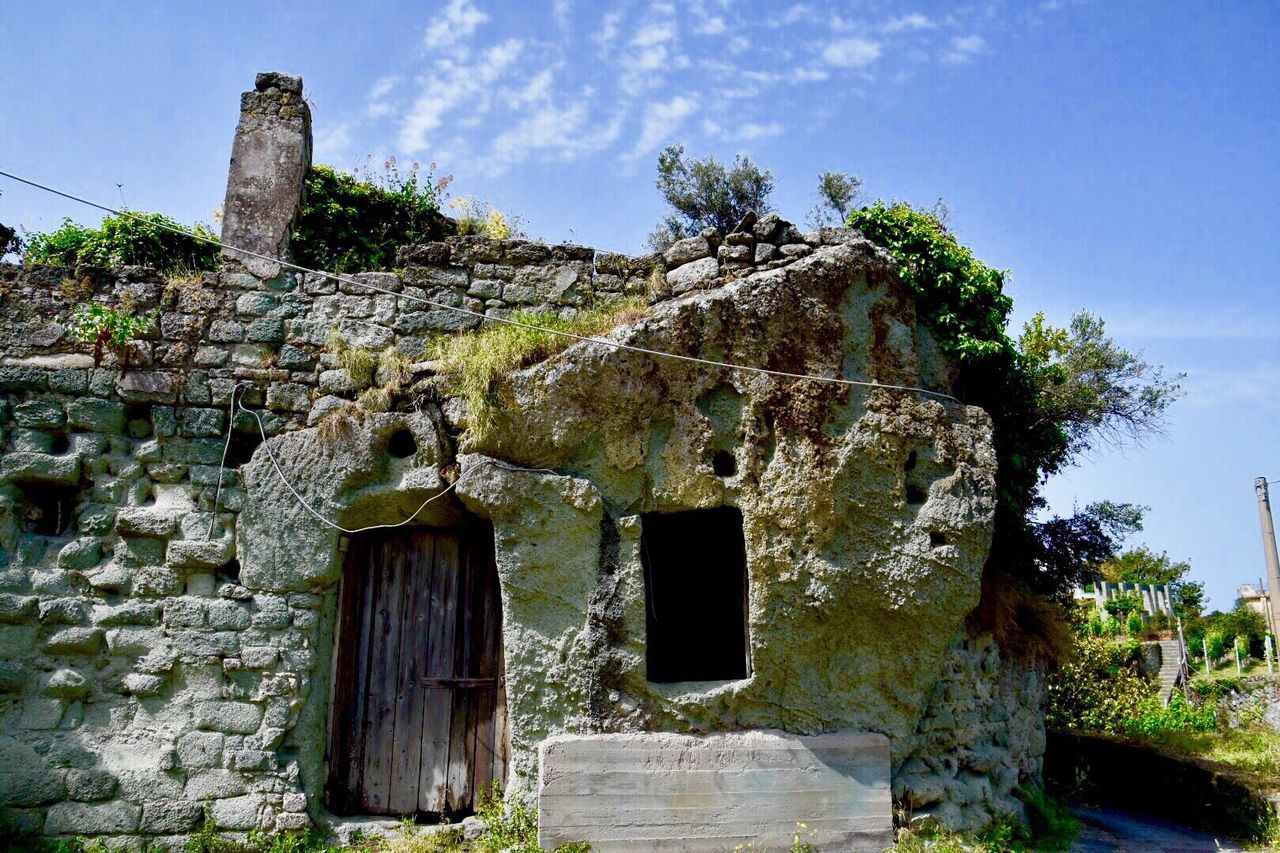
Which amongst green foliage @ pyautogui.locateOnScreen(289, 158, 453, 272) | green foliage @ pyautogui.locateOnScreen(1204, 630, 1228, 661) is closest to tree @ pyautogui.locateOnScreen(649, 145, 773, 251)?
green foliage @ pyautogui.locateOnScreen(289, 158, 453, 272)

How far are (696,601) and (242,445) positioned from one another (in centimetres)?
Result: 396

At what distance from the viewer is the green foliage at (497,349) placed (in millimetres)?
6020

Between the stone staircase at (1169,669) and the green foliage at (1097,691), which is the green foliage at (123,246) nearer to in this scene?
the green foliage at (1097,691)

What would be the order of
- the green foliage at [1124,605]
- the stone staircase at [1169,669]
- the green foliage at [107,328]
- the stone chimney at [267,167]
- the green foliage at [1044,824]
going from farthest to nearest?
the green foliage at [1124,605] → the stone staircase at [1169,669] → the stone chimney at [267,167] → the green foliage at [1044,824] → the green foliage at [107,328]

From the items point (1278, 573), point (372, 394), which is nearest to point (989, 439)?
point (372, 394)

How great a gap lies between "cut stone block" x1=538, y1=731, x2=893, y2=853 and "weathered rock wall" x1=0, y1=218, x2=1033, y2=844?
0.15 metres

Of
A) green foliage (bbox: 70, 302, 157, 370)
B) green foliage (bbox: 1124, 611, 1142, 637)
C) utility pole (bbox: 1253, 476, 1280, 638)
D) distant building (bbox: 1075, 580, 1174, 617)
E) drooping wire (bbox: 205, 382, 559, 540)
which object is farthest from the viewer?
distant building (bbox: 1075, 580, 1174, 617)

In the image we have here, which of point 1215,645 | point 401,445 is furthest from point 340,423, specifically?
point 1215,645

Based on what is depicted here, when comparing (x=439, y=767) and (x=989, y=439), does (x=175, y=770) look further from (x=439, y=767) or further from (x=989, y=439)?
(x=989, y=439)

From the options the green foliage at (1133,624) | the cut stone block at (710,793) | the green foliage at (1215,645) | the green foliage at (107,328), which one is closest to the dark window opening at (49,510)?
the green foliage at (107,328)

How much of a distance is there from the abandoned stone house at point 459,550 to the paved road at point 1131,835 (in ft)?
4.54

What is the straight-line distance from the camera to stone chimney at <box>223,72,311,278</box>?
21.9ft

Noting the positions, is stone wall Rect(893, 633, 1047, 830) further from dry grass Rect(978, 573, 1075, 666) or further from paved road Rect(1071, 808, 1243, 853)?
paved road Rect(1071, 808, 1243, 853)

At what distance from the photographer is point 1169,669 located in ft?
53.6
